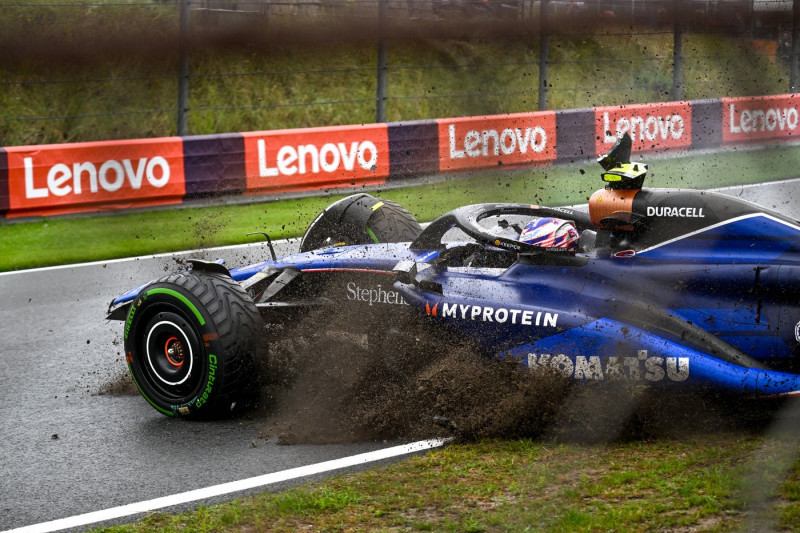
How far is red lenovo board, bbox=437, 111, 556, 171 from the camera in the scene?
12.9 meters

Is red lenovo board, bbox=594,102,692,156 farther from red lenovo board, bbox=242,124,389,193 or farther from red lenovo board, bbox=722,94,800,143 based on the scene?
red lenovo board, bbox=242,124,389,193

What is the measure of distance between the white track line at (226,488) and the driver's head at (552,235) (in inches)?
46.8

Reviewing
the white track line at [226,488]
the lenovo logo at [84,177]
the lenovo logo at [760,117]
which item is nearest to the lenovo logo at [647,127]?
the lenovo logo at [760,117]

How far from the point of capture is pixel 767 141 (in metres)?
14.5

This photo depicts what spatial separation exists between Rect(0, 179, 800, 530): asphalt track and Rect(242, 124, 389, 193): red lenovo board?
14.3 feet

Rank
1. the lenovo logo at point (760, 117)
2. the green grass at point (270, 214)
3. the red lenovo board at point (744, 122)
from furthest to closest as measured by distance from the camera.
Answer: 1. the red lenovo board at point (744, 122)
2. the lenovo logo at point (760, 117)
3. the green grass at point (270, 214)

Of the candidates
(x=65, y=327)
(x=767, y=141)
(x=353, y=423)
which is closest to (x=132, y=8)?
(x=353, y=423)

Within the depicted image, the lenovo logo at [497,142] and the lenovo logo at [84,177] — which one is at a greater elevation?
the lenovo logo at [497,142]

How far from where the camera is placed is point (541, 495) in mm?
4035

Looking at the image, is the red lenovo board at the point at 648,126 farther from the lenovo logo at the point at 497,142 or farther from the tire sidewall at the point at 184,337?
the tire sidewall at the point at 184,337

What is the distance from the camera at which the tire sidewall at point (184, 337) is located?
205 inches

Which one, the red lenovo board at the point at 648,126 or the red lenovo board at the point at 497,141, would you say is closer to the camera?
the red lenovo board at the point at 497,141

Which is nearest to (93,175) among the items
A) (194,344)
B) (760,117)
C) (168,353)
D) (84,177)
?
(84,177)

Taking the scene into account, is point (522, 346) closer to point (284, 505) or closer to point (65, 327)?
point (284, 505)
